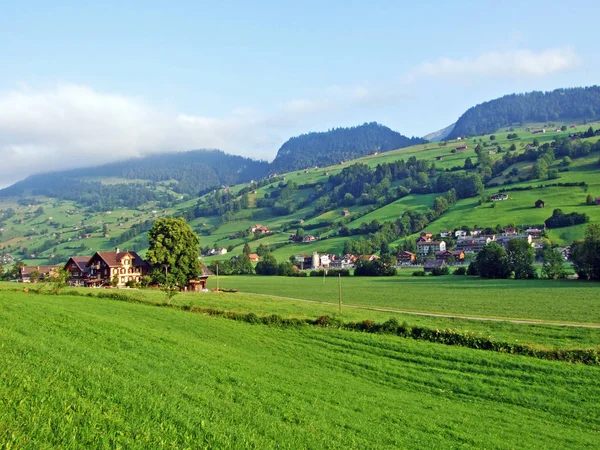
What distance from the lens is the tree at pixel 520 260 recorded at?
3706 inches

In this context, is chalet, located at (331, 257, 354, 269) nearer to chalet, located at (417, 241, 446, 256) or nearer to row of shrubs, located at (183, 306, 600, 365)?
chalet, located at (417, 241, 446, 256)

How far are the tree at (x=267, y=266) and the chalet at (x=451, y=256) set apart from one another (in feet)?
169

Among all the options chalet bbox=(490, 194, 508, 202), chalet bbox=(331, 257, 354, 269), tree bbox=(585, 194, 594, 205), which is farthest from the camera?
chalet bbox=(490, 194, 508, 202)

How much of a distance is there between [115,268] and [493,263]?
76.3 m

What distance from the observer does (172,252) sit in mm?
81062

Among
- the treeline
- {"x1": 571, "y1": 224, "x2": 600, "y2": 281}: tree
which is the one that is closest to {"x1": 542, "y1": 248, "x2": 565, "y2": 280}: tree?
{"x1": 571, "y1": 224, "x2": 600, "y2": 281}: tree

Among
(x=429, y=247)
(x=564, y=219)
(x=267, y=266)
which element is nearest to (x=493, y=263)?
(x=564, y=219)

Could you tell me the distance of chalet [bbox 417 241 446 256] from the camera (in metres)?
160

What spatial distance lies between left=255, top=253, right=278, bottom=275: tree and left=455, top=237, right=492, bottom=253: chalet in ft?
200

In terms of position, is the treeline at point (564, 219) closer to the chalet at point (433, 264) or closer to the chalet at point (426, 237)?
the chalet at point (433, 264)

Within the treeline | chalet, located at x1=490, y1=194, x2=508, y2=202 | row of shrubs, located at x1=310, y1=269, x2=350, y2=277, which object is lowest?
row of shrubs, located at x1=310, y1=269, x2=350, y2=277

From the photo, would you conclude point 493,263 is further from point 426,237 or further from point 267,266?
point 426,237

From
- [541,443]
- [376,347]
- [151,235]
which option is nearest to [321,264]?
[151,235]

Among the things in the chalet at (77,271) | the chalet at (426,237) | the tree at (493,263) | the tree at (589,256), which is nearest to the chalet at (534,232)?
the chalet at (426,237)
